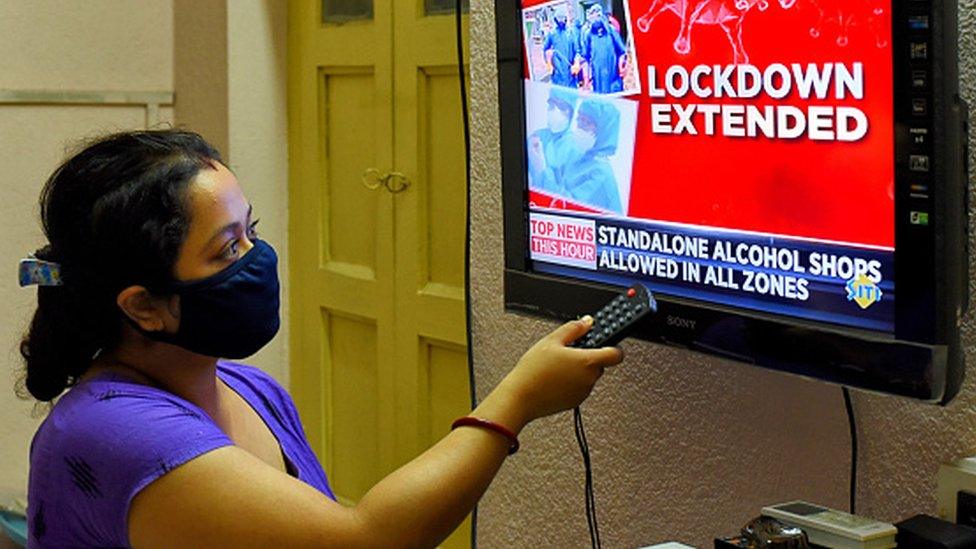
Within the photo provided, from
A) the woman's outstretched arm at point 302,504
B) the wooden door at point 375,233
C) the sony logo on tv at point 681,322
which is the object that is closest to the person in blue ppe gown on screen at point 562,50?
the sony logo on tv at point 681,322

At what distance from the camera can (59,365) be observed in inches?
62.4

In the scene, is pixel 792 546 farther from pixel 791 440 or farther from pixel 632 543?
pixel 632 543

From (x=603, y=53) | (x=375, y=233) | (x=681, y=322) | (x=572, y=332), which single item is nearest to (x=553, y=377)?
(x=572, y=332)

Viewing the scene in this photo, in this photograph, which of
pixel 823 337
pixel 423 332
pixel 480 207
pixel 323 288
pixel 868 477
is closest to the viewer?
pixel 823 337

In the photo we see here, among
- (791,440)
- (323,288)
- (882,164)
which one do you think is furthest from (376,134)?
(882,164)

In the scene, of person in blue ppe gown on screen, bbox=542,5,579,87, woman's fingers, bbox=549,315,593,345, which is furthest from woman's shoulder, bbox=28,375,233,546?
person in blue ppe gown on screen, bbox=542,5,579,87

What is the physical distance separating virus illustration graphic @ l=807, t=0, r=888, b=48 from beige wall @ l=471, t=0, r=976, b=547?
0.54ft

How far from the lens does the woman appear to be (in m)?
1.40

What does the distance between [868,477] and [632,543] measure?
457mm

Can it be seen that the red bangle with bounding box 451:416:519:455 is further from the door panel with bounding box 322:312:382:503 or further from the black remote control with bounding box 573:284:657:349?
the door panel with bounding box 322:312:382:503

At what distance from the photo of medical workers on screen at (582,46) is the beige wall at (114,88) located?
1646mm

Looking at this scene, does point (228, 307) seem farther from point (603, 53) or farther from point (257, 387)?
point (603, 53)

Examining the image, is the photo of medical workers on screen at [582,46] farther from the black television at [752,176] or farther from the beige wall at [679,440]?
the beige wall at [679,440]

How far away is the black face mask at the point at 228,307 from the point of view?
155 centimetres
